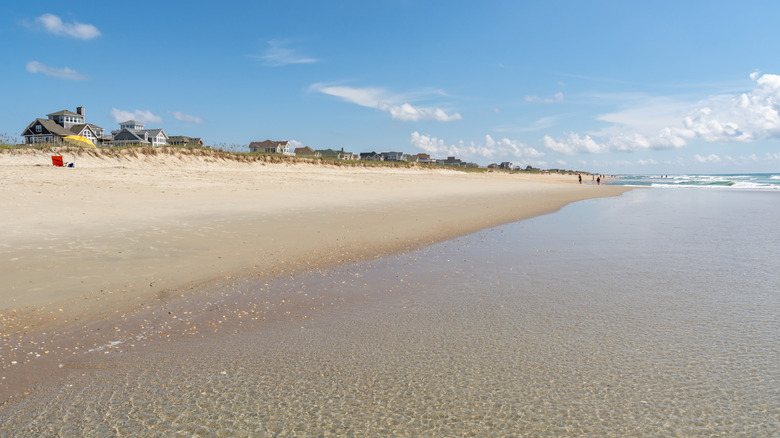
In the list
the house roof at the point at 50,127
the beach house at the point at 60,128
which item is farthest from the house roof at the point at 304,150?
the house roof at the point at 50,127

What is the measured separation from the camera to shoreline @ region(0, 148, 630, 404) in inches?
212

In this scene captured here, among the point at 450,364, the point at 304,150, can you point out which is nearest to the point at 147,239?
the point at 450,364

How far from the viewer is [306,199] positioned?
19.4 metres

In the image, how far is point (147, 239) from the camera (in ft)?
31.5

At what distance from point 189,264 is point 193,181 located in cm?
1825

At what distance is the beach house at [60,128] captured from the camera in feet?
215

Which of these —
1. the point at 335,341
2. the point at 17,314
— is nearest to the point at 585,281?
the point at 335,341

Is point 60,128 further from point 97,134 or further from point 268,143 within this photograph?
point 268,143

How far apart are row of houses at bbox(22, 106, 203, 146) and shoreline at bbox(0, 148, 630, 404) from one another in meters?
41.4

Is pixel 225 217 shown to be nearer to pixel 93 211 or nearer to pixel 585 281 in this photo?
pixel 93 211

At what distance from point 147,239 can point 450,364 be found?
26.8ft

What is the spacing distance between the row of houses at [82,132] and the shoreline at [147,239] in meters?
41.4

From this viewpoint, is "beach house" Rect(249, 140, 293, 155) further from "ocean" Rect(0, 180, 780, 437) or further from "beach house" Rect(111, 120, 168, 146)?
"ocean" Rect(0, 180, 780, 437)

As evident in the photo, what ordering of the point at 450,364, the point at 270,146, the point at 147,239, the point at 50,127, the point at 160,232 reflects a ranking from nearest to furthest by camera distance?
the point at 450,364
the point at 147,239
the point at 160,232
the point at 50,127
the point at 270,146
